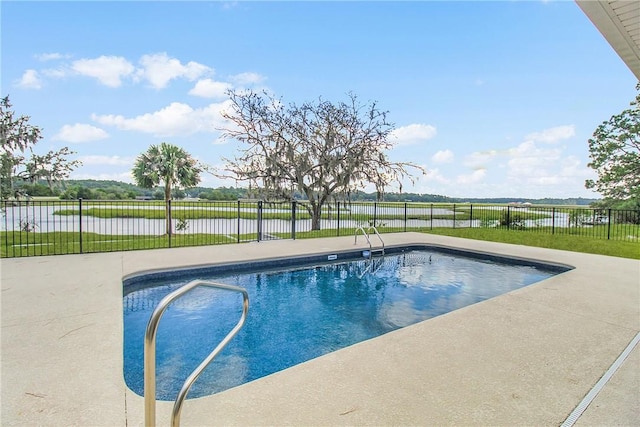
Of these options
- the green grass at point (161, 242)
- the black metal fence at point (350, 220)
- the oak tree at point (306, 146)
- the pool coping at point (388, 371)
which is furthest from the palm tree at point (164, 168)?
the pool coping at point (388, 371)

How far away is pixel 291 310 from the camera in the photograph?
4141 millimetres

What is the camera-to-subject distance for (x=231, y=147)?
1272 centimetres

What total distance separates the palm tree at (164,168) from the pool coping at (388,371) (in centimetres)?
783

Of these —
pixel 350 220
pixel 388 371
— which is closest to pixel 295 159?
pixel 350 220

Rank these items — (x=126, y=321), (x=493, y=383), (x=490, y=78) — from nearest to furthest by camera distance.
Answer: (x=493, y=383) → (x=126, y=321) → (x=490, y=78)

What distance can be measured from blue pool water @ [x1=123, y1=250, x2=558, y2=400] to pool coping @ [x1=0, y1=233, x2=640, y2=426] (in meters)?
0.49

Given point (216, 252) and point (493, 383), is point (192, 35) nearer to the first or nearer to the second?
point (216, 252)

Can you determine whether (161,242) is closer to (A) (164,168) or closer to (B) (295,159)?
(A) (164,168)

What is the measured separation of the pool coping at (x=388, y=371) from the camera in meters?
1.64

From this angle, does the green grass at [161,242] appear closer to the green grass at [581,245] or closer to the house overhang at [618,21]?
the green grass at [581,245]

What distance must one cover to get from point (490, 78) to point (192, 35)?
8.18 m

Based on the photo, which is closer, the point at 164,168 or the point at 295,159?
the point at 164,168

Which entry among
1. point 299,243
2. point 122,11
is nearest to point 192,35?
point 122,11

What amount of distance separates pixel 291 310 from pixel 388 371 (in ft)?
7.32
